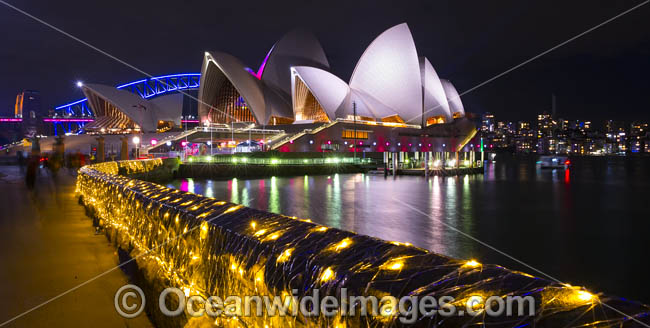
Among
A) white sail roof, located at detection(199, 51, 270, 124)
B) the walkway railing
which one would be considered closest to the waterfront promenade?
the walkway railing

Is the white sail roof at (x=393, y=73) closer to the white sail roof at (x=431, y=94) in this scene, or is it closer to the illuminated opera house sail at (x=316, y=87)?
the illuminated opera house sail at (x=316, y=87)

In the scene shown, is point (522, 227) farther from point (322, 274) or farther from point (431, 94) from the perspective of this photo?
point (431, 94)

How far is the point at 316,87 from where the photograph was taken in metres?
61.2

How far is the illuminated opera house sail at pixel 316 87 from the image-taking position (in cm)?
6272

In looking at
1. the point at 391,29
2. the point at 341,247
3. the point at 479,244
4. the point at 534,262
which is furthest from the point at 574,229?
the point at 391,29

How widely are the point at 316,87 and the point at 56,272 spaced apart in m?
58.4

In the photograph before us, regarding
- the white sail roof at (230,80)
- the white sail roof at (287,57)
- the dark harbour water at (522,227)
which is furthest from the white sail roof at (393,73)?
the dark harbour water at (522,227)

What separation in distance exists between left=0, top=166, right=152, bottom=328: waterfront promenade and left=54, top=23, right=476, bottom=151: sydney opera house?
1987 inches

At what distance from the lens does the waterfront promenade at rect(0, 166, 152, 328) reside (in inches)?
121

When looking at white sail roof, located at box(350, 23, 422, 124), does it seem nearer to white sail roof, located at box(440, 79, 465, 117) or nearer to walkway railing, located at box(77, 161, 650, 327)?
white sail roof, located at box(440, 79, 465, 117)

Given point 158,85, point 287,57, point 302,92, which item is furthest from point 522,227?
point 158,85

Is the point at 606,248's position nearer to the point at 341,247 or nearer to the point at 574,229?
Answer: the point at 574,229

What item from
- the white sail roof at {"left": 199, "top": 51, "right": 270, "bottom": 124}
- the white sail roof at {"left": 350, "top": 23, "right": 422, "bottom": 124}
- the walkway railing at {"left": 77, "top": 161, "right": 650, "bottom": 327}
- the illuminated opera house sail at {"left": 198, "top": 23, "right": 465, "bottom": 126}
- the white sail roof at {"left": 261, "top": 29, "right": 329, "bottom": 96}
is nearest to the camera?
the walkway railing at {"left": 77, "top": 161, "right": 650, "bottom": 327}

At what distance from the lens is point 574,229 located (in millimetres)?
12133
